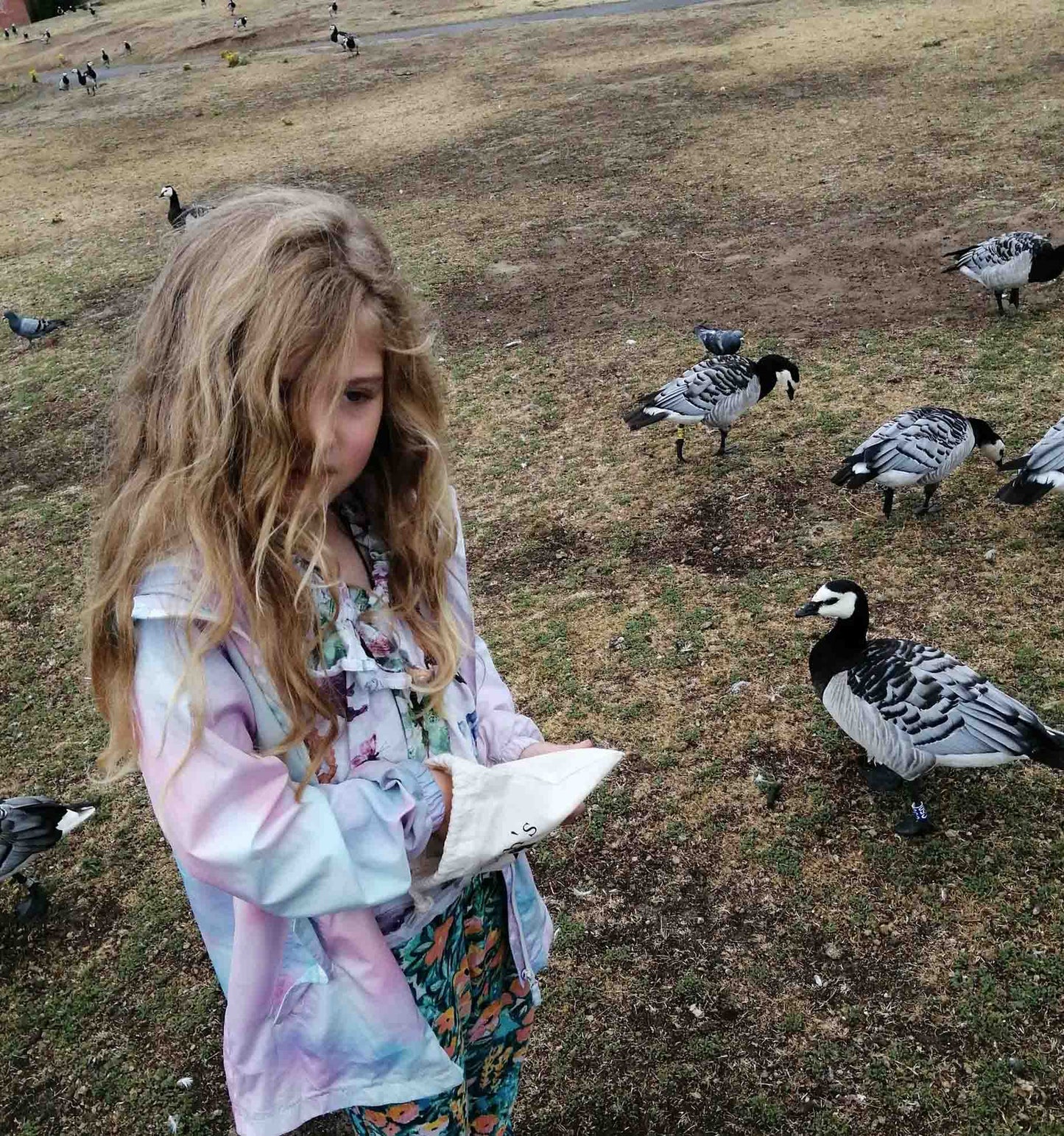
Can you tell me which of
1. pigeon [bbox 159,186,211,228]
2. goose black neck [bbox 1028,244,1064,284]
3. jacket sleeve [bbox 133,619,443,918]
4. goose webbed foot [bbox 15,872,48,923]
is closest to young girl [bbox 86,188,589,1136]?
jacket sleeve [bbox 133,619,443,918]

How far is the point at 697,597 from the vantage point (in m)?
4.71

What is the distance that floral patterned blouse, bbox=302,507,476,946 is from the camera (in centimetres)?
153

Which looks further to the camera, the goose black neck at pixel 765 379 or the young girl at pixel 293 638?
the goose black neck at pixel 765 379

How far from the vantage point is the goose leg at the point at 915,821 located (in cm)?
338

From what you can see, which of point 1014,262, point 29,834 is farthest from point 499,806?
Answer: point 1014,262

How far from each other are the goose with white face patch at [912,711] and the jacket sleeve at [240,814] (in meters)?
2.42

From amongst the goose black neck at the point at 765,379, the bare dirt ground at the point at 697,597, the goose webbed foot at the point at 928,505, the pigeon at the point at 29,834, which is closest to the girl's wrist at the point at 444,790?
the bare dirt ground at the point at 697,597

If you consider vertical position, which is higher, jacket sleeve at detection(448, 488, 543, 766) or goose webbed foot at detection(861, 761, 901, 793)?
jacket sleeve at detection(448, 488, 543, 766)

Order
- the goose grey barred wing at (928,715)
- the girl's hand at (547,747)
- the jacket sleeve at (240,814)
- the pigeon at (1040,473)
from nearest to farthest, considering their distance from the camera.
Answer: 1. the jacket sleeve at (240,814)
2. the girl's hand at (547,747)
3. the goose grey barred wing at (928,715)
4. the pigeon at (1040,473)

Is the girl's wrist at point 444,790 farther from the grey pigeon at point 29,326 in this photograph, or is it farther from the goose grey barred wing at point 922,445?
the grey pigeon at point 29,326

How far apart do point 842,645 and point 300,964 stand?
2.62 m

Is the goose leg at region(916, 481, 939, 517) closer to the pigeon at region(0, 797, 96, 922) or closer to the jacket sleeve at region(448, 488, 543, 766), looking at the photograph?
the jacket sleeve at region(448, 488, 543, 766)

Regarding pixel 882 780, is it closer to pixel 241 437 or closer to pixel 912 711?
pixel 912 711

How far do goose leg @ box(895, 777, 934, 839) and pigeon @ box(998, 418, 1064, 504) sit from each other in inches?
65.5
